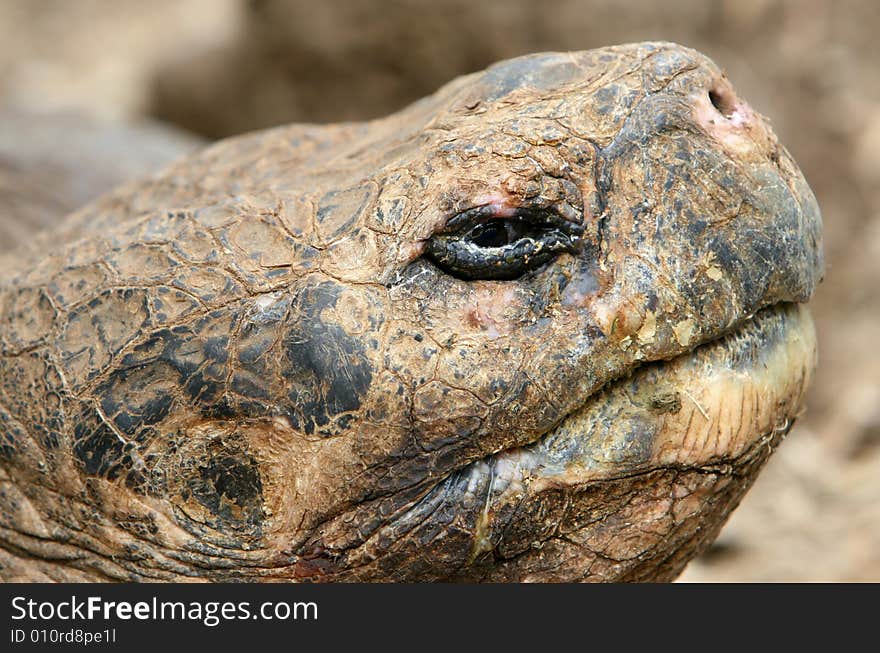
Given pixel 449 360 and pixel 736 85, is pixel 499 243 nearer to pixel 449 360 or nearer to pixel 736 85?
pixel 449 360

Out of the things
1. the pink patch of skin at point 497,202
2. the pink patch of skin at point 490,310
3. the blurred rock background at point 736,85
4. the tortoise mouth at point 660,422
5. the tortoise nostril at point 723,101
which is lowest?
the tortoise mouth at point 660,422

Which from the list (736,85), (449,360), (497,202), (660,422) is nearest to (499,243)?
(497,202)

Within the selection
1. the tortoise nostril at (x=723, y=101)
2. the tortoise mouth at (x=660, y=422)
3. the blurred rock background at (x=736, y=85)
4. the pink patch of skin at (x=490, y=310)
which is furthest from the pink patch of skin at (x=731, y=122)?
the blurred rock background at (x=736, y=85)

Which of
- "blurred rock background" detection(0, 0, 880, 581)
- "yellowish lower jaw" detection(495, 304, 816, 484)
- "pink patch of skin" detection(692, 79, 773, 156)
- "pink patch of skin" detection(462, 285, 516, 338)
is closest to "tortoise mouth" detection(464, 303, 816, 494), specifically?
"yellowish lower jaw" detection(495, 304, 816, 484)

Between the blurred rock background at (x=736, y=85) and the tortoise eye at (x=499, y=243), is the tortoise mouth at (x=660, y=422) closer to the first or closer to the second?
the tortoise eye at (x=499, y=243)

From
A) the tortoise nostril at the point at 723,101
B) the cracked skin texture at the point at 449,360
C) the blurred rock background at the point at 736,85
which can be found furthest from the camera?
the blurred rock background at the point at 736,85

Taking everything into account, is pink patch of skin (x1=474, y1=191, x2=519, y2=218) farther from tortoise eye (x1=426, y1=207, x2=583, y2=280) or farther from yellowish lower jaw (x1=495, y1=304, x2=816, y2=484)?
yellowish lower jaw (x1=495, y1=304, x2=816, y2=484)
